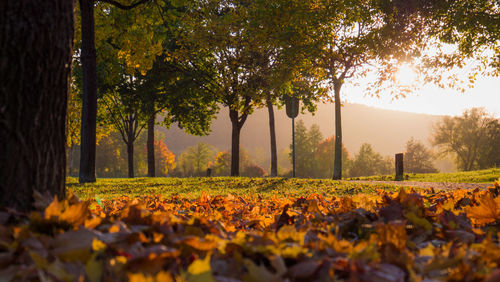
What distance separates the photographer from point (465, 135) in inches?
2111

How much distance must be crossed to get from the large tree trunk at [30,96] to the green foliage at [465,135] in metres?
61.3

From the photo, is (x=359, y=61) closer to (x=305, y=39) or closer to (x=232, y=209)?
(x=305, y=39)

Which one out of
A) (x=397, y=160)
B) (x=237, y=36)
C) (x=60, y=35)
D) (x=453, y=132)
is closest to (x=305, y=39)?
(x=237, y=36)

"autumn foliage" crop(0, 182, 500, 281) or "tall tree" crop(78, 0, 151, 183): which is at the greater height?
"tall tree" crop(78, 0, 151, 183)

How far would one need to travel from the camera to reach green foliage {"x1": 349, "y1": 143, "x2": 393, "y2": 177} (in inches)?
2630

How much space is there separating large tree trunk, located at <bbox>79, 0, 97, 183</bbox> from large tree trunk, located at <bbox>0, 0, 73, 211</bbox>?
831cm

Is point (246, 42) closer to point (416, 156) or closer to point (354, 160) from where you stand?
point (354, 160)

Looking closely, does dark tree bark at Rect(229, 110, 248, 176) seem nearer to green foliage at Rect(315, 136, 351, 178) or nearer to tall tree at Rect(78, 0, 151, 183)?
tall tree at Rect(78, 0, 151, 183)

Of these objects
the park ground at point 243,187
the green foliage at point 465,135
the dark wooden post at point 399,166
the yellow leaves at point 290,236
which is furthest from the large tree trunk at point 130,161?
the green foliage at point 465,135

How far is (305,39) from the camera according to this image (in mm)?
14898

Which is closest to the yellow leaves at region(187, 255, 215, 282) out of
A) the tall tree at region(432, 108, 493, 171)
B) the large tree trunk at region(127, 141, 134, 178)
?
the large tree trunk at region(127, 141, 134, 178)

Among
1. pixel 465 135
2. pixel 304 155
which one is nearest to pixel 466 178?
pixel 465 135

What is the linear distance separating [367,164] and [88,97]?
65.3 metres

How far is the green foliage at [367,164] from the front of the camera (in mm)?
66812
